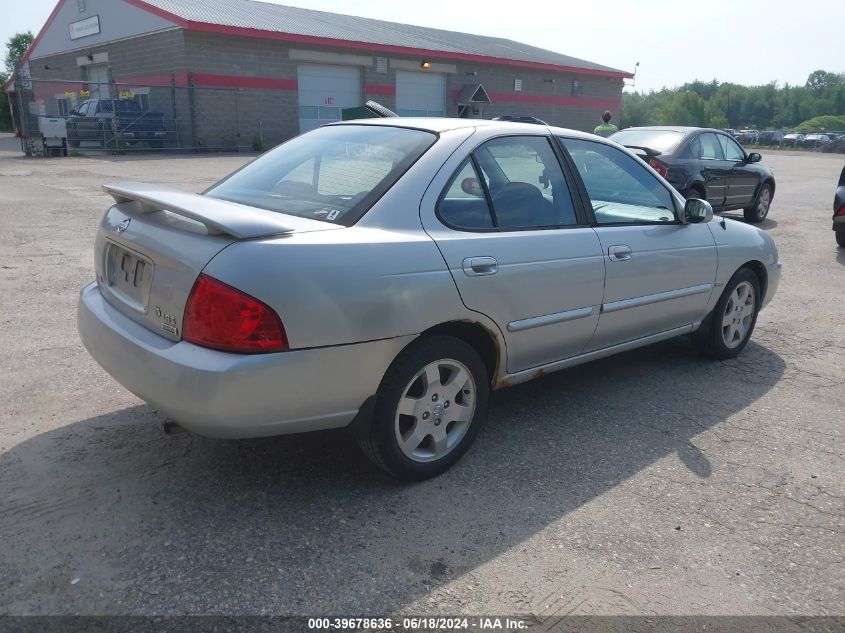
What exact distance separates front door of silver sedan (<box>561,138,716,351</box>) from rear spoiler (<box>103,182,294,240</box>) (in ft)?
6.16

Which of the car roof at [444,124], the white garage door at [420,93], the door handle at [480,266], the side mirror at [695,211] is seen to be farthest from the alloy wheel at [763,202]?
the white garage door at [420,93]

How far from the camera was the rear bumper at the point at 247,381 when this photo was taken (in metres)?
2.60

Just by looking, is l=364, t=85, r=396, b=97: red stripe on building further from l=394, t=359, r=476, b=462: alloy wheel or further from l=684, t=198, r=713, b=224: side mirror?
l=394, t=359, r=476, b=462: alloy wheel

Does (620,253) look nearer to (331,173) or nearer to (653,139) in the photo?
(331,173)

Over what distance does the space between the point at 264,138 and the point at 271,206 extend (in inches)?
1021

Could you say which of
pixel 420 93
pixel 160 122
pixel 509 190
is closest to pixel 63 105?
pixel 160 122

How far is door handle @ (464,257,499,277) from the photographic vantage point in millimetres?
3180

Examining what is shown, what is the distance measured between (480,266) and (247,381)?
1.19 meters

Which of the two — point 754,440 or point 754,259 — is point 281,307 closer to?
point 754,440

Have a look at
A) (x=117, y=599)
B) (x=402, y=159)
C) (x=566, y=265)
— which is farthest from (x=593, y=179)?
(x=117, y=599)

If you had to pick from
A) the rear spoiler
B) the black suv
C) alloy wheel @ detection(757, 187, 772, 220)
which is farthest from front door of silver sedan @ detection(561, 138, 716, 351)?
alloy wheel @ detection(757, 187, 772, 220)

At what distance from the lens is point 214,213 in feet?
9.13

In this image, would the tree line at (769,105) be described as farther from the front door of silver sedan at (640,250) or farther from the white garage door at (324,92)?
the front door of silver sedan at (640,250)

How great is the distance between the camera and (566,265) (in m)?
3.62
